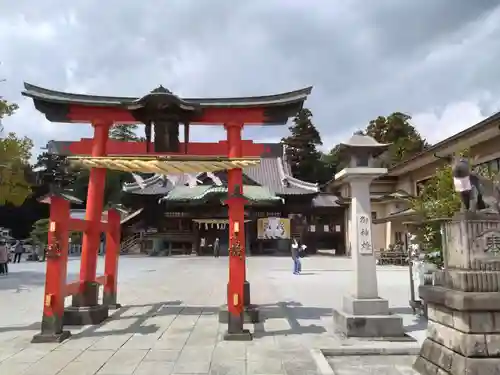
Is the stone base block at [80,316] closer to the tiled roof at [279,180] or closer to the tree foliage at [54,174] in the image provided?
the tree foliage at [54,174]

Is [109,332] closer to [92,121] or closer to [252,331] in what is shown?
[252,331]

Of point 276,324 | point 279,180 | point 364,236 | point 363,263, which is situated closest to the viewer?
point 363,263

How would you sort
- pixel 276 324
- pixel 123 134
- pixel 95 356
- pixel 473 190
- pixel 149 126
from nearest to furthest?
pixel 473 190
pixel 95 356
pixel 276 324
pixel 149 126
pixel 123 134

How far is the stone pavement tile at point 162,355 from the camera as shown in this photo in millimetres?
6312

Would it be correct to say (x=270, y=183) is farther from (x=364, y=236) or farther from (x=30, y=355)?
(x=30, y=355)

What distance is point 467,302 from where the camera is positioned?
4.80 metres

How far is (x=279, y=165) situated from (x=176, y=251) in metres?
13.8

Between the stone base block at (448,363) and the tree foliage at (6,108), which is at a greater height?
the tree foliage at (6,108)

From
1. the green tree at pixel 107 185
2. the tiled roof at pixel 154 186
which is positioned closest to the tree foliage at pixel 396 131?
the tiled roof at pixel 154 186

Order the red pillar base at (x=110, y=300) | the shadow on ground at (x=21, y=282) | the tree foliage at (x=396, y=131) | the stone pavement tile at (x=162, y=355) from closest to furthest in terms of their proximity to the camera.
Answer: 1. the stone pavement tile at (x=162, y=355)
2. the red pillar base at (x=110, y=300)
3. the shadow on ground at (x=21, y=282)
4. the tree foliage at (x=396, y=131)

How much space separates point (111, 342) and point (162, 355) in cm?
135

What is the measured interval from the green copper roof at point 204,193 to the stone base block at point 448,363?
2756 centimetres

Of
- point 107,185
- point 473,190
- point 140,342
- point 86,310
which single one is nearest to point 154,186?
point 107,185

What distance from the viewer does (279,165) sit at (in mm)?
42125
